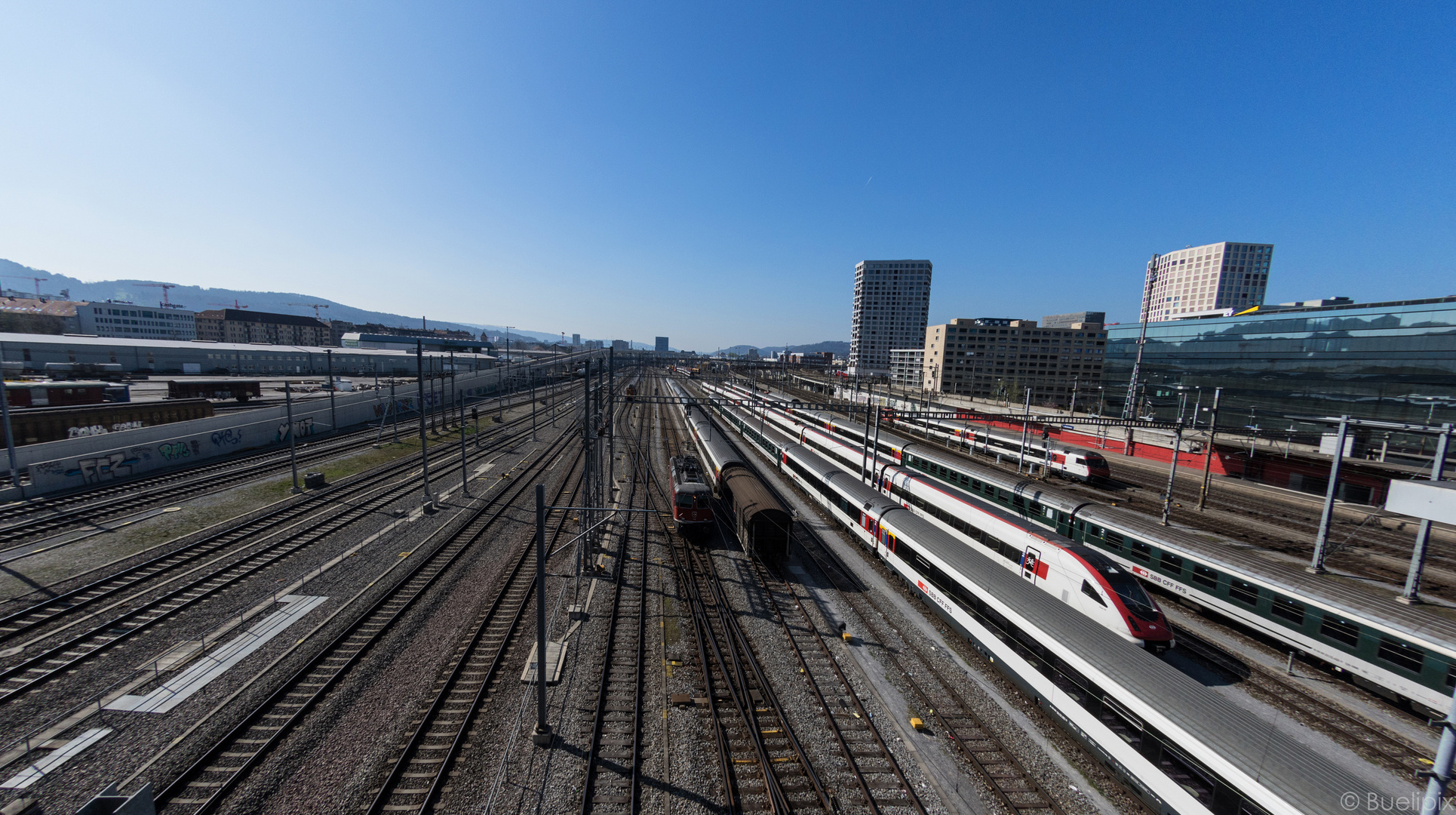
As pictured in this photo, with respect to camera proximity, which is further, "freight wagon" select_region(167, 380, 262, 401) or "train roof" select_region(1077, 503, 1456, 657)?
"freight wagon" select_region(167, 380, 262, 401)

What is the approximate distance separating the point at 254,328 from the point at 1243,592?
204 m

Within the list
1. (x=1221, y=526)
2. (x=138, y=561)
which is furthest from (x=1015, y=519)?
(x=138, y=561)

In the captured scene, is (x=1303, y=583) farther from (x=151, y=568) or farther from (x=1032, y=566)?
(x=151, y=568)

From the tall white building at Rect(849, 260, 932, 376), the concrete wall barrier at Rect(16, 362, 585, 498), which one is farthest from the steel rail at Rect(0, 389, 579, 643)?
the tall white building at Rect(849, 260, 932, 376)

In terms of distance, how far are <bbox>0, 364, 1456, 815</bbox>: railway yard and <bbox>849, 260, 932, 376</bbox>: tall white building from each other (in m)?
175

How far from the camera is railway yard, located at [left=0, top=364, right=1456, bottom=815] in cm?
989

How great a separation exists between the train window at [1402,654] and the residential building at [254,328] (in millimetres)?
201777

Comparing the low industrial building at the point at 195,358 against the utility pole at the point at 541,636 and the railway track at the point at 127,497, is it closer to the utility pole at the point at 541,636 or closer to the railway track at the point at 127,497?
the railway track at the point at 127,497

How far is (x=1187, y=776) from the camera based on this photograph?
342 inches

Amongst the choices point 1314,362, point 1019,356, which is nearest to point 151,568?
point 1314,362

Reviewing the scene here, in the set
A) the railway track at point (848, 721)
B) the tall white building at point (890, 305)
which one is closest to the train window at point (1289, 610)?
the railway track at point (848, 721)

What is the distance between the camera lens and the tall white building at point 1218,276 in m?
163

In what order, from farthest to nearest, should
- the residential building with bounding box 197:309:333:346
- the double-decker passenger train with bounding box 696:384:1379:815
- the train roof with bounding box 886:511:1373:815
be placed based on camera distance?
the residential building with bounding box 197:309:333:346 < the double-decker passenger train with bounding box 696:384:1379:815 < the train roof with bounding box 886:511:1373:815

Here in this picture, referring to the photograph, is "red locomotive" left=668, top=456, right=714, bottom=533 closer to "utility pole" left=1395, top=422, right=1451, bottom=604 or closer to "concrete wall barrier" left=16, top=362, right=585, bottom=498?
"concrete wall barrier" left=16, top=362, right=585, bottom=498
